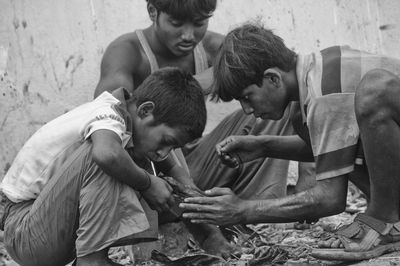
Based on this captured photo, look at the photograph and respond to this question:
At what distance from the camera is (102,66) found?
18.8ft

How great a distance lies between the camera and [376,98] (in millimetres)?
3984

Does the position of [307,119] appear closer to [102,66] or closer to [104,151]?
[104,151]

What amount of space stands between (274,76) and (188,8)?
1323mm

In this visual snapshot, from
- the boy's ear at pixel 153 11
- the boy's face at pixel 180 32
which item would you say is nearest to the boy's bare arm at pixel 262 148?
the boy's face at pixel 180 32

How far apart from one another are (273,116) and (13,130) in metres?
2.30

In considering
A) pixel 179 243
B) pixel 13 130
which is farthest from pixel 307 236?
pixel 13 130

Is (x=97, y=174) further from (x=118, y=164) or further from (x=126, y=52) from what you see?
Answer: (x=126, y=52)

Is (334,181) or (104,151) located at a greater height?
(104,151)

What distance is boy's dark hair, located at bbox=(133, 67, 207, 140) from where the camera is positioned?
168 inches

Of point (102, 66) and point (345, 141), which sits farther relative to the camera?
point (102, 66)

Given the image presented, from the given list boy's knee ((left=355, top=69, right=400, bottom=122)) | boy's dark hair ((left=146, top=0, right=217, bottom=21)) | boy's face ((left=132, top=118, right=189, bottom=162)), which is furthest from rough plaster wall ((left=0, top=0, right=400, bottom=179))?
boy's knee ((left=355, top=69, right=400, bottom=122))

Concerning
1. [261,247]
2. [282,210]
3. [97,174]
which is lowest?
[261,247]

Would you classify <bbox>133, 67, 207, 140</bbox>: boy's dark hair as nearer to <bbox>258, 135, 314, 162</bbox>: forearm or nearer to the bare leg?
<bbox>258, 135, 314, 162</bbox>: forearm

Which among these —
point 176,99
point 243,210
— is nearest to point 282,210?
point 243,210
